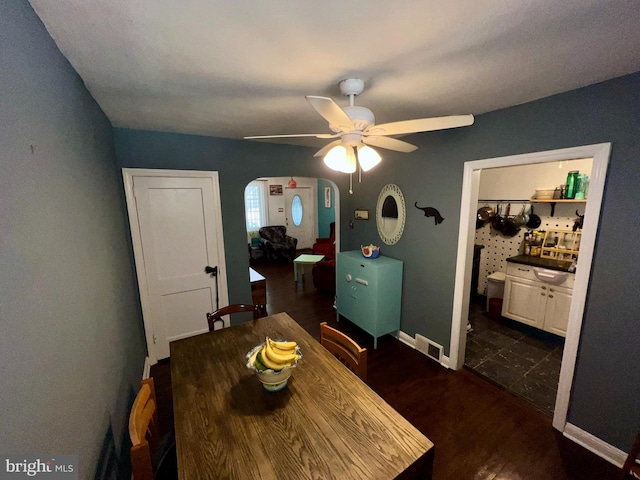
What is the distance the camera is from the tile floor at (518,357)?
223 centimetres

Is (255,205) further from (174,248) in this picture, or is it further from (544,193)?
(544,193)

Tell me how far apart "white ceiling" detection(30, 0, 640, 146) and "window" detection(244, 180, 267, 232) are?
557cm

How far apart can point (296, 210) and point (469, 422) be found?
6702 millimetres

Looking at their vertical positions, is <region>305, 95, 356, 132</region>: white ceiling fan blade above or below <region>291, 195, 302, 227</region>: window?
above

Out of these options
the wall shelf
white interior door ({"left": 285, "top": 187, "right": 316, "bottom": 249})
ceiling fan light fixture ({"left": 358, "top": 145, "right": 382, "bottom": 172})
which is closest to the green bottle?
the wall shelf

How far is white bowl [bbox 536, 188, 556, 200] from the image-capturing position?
3.04 meters

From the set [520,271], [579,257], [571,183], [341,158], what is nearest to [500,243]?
[520,271]

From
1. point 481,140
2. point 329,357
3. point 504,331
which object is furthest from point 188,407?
point 504,331

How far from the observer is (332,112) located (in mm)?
1156

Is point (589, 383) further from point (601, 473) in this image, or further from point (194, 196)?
point (194, 196)

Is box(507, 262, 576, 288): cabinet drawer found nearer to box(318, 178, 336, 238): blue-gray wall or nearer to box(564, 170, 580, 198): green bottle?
box(564, 170, 580, 198): green bottle

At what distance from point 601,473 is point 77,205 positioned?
334 centimetres

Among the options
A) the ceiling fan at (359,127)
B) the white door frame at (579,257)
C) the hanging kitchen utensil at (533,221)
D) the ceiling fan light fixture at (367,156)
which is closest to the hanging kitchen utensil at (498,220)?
the hanging kitchen utensil at (533,221)

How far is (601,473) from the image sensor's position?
1.57m
